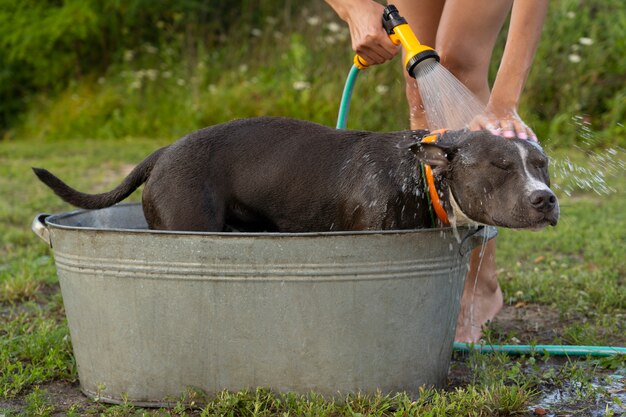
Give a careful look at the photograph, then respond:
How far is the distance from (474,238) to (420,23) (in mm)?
1184

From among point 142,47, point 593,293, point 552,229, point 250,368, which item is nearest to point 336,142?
point 250,368

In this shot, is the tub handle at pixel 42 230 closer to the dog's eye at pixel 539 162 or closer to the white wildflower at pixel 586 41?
the dog's eye at pixel 539 162

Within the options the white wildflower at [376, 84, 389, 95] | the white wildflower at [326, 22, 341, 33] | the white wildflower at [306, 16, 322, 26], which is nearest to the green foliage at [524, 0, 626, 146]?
the white wildflower at [376, 84, 389, 95]

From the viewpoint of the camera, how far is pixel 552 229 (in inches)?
225

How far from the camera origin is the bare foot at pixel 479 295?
11.7 ft

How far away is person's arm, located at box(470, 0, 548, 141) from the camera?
115 inches

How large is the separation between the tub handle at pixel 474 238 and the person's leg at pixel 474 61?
2.01 ft

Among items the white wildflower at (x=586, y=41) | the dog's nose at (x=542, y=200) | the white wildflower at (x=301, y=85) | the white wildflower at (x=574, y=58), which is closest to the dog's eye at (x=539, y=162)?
the dog's nose at (x=542, y=200)

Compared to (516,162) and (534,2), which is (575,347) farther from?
(534,2)

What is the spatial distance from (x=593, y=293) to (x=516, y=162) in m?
1.73

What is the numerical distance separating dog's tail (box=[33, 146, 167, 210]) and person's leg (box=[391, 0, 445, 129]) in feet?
3.57

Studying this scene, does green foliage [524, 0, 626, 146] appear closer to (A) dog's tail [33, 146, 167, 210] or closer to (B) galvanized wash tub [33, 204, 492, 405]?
(A) dog's tail [33, 146, 167, 210]

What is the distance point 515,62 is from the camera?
2980mm

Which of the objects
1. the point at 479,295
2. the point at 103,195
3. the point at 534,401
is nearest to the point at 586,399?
the point at 534,401
